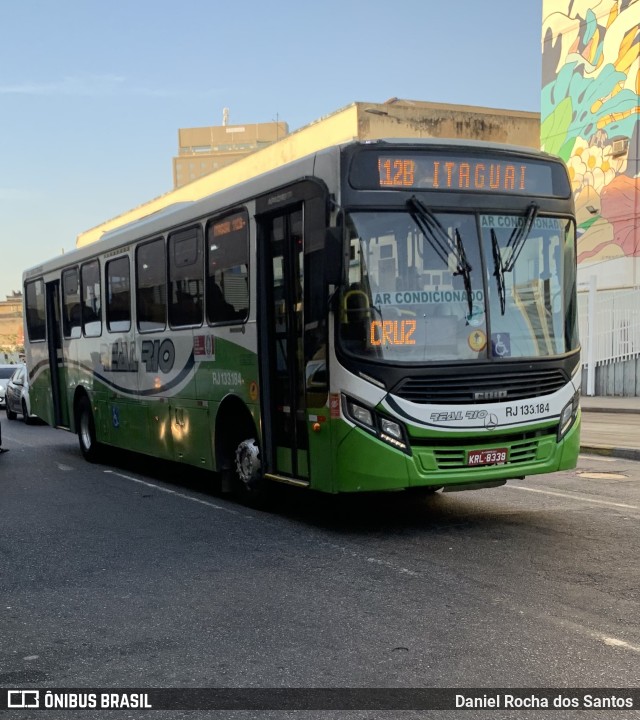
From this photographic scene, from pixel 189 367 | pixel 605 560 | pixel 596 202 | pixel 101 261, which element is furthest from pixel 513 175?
pixel 596 202

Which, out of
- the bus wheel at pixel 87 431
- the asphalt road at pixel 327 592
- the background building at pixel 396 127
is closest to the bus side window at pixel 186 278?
the asphalt road at pixel 327 592

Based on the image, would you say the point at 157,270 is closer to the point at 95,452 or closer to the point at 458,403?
the point at 95,452

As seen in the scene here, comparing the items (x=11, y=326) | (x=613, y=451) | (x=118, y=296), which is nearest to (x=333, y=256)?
(x=118, y=296)

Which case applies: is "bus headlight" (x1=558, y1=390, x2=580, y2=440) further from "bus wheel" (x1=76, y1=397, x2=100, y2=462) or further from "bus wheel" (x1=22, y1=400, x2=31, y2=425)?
"bus wheel" (x1=22, y1=400, x2=31, y2=425)

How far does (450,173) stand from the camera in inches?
307

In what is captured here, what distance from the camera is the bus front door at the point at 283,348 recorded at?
8.27 m

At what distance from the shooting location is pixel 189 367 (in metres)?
10.5

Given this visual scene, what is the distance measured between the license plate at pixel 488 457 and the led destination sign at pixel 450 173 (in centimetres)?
220

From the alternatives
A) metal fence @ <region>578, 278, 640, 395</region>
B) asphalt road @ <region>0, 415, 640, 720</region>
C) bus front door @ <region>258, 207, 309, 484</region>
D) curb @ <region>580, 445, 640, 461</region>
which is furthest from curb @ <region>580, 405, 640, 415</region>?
bus front door @ <region>258, 207, 309, 484</region>

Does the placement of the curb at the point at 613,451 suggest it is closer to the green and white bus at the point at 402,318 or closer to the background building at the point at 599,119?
the green and white bus at the point at 402,318

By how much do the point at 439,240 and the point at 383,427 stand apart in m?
1.61

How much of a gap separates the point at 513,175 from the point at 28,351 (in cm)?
1174

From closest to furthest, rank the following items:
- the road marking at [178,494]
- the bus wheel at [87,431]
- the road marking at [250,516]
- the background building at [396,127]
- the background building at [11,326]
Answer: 1. the road marking at [250,516]
2. the road marking at [178,494]
3. the bus wheel at [87,431]
4. the background building at [396,127]
5. the background building at [11,326]

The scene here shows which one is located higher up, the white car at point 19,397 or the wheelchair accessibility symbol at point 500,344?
the wheelchair accessibility symbol at point 500,344
